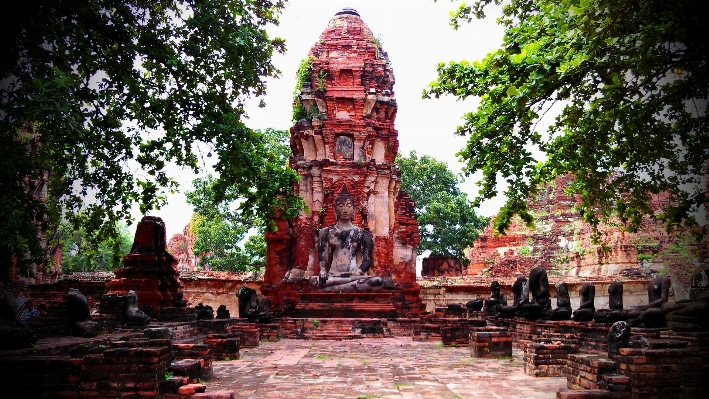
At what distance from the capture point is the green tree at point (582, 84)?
6.39 meters

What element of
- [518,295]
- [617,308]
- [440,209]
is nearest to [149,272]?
[518,295]

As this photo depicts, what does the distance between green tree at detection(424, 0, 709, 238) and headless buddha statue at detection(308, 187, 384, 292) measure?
7775 millimetres

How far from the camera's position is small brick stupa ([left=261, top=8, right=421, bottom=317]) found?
63.4ft

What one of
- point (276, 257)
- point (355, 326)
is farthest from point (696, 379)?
point (276, 257)

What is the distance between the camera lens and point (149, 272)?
1497 centimetres

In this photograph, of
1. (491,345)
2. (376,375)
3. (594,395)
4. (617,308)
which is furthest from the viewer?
(617,308)

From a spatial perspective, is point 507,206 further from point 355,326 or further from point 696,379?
point 355,326

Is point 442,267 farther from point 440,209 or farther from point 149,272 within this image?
point 149,272

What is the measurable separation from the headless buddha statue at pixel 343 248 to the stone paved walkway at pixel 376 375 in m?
6.59

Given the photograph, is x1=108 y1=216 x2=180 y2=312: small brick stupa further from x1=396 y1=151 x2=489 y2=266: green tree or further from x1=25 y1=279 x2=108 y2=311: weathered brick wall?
x1=396 y1=151 x2=489 y2=266: green tree

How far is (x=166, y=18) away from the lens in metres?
9.22

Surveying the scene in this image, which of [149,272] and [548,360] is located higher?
[149,272]

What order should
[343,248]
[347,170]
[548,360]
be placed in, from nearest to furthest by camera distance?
[548,360] → [343,248] → [347,170]

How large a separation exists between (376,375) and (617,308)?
605 centimetres
